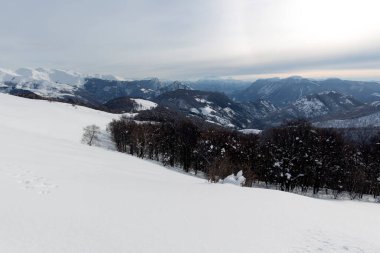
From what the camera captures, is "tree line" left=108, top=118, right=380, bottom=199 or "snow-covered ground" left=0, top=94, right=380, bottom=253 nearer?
"snow-covered ground" left=0, top=94, right=380, bottom=253

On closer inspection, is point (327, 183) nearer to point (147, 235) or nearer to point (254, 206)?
point (254, 206)

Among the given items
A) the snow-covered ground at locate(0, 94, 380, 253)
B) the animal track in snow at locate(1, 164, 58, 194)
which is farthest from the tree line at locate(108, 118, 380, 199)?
the animal track in snow at locate(1, 164, 58, 194)

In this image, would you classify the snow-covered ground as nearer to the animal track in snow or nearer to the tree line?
the animal track in snow

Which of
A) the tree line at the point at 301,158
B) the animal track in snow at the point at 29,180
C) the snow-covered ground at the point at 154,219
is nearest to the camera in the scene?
the snow-covered ground at the point at 154,219

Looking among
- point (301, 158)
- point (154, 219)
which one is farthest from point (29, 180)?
point (301, 158)

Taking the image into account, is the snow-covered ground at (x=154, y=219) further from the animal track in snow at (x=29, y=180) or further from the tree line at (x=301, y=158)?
the tree line at (x=301, y=158)

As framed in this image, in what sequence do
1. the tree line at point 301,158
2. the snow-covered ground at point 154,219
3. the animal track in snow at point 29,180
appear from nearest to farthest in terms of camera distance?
the snow-covered ground at point 154,219, the animal track in snow at point 29,180, the tree line at point 301,158

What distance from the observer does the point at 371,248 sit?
1541 centimetres

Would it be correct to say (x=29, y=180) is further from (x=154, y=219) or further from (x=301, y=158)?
(x=301, y=158)

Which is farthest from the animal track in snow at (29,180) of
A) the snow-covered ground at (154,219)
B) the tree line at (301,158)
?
the tree line at (301,158)

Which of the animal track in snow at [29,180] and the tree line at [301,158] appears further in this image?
the tree line at [301,158]

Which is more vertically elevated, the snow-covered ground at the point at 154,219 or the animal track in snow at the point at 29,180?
the animal track in snow at the point at 29,180

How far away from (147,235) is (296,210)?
11.0 meters

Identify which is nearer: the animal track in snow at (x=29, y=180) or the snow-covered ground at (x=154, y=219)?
the snow-covered ground at (x=154, y=219)
